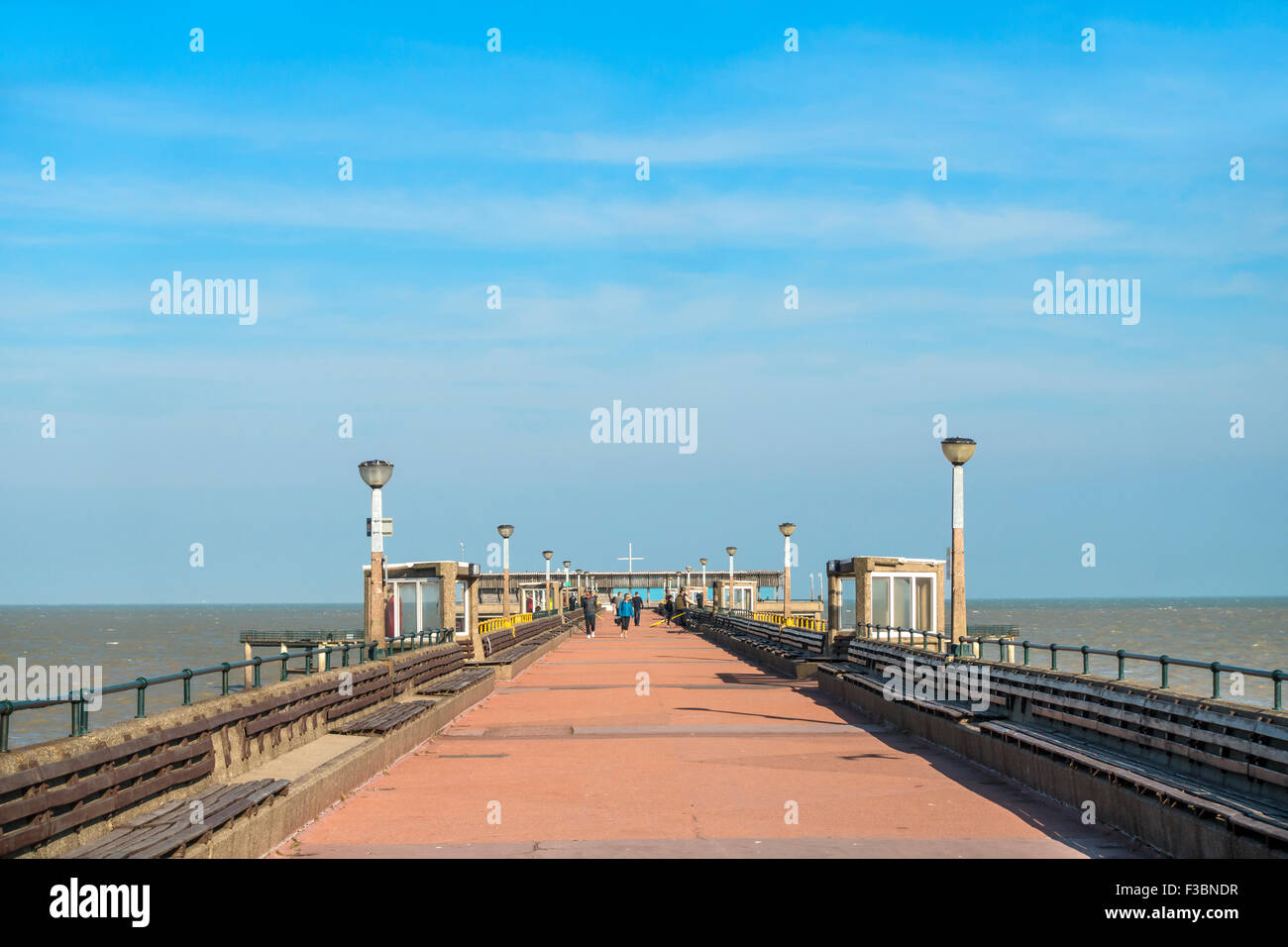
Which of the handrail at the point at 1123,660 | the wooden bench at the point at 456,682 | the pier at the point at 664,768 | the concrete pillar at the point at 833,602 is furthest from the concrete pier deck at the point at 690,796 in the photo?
the concrete pillar at the point at 833,602

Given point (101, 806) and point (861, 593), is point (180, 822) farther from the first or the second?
point (861, 593)

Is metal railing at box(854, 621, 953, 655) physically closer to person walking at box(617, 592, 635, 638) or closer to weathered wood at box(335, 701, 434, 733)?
weathered wood at box(335, 701, 434, 733)

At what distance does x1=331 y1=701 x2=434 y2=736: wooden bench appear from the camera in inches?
563

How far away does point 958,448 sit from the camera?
1894 cm

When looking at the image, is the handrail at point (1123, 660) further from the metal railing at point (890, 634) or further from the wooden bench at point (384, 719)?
the wooden bench at point (384, 719)

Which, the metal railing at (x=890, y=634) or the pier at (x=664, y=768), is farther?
the metal railing at (x=890, y=634)

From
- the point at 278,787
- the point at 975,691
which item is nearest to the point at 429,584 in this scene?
the point at 975,691

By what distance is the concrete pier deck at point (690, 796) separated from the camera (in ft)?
31.5

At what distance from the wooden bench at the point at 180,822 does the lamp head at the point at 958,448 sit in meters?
11.7

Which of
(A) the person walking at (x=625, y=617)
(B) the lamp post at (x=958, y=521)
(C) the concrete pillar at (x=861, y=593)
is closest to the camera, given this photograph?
(B) the lamp post at (x=958, y=521)

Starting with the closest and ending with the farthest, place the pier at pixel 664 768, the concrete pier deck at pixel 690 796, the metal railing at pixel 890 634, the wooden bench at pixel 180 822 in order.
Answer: the wooden bench at pixel 180 822, the pier at pixel 664 768, the concrete pier deck at pixel 690 796, the metal railing at pixel 890 634

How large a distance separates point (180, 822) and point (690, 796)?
4.91 m

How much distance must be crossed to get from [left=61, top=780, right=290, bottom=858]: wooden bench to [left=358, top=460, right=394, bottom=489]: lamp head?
32.1 ft
